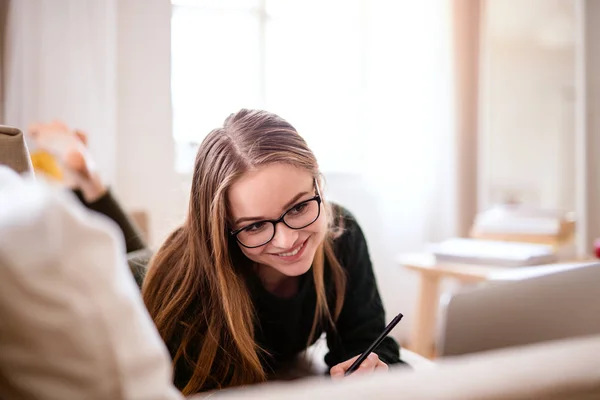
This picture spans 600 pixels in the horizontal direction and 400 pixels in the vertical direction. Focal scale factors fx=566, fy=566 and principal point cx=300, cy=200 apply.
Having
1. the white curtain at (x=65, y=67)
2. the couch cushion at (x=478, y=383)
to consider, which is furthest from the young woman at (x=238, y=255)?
the white curtain at (x=65, y=67)

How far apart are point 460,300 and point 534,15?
2062 mm

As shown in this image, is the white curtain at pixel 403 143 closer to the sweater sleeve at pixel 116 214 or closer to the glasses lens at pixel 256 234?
the sweater sleeve at pixel 116 214

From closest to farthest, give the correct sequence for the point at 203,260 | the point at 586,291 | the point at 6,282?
the point at 6,282, the point at 586,291, the point at 203,260

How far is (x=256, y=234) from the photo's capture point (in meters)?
1.02

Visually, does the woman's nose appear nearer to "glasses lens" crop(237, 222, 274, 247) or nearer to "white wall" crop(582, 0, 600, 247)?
"glasses lens" crop(237, 222, 274, 247)

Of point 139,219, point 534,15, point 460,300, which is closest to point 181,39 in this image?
point 139,219

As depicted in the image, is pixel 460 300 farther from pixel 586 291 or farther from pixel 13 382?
pixel 13 382

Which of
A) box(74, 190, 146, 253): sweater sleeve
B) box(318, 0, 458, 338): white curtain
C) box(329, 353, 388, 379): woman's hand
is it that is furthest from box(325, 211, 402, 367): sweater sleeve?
box(318, 0, 458, 338): white curtain

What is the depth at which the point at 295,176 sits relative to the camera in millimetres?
1017

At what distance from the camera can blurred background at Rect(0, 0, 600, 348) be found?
2.32m

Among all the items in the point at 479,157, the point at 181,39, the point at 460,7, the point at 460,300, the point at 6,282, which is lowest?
the point at 460,300

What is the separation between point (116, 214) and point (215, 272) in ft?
2.45

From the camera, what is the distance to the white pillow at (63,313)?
319mm

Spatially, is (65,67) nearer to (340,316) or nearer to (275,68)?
(275,68)
